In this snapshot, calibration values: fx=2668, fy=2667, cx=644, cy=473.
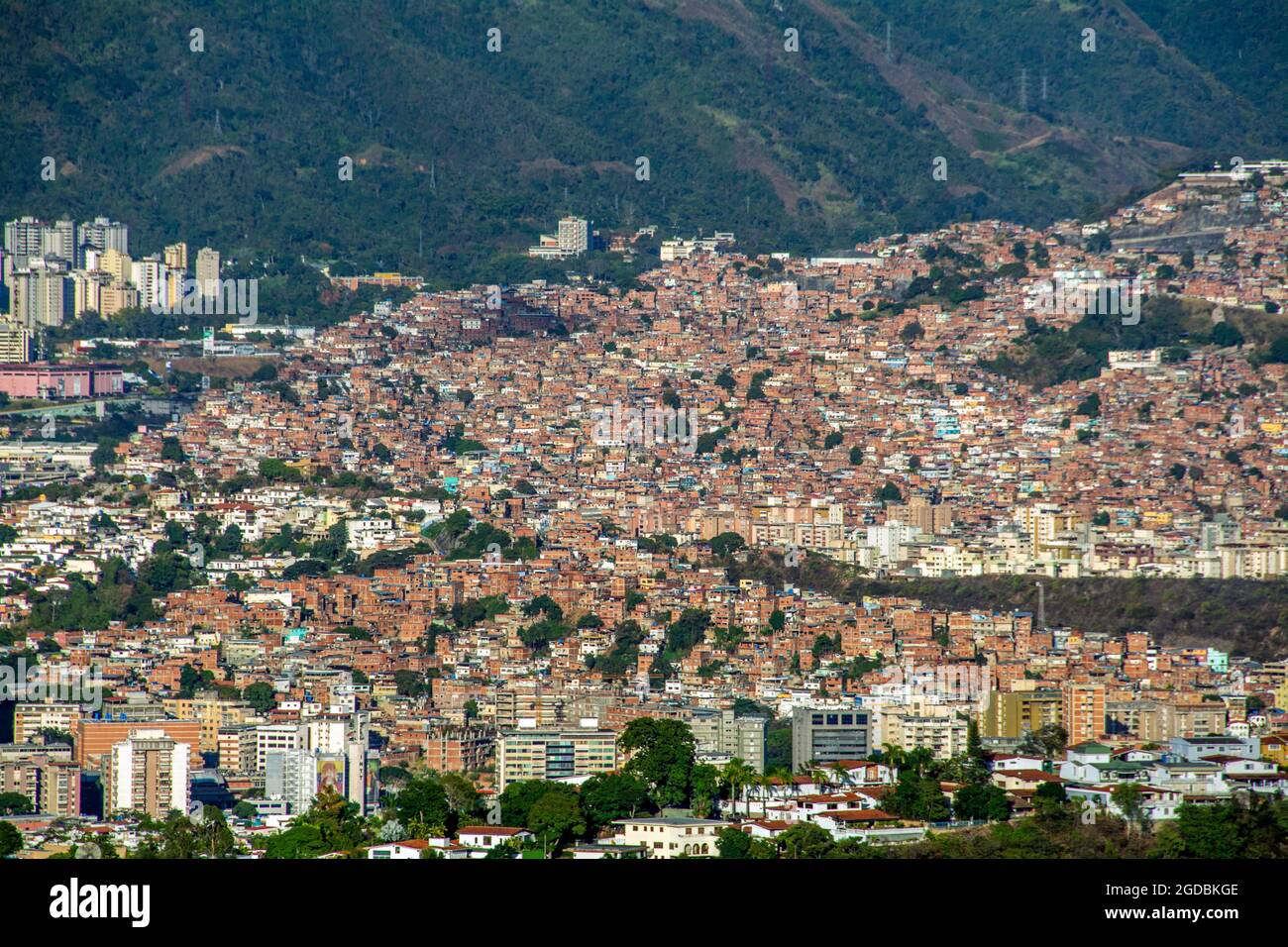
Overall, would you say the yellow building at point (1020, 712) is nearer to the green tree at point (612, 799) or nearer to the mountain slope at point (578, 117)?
the green tree at point (612, 799)

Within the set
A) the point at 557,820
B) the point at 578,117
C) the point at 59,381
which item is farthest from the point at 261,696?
the point at 578,117

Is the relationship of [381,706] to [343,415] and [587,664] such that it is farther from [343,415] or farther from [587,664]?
[343,415]

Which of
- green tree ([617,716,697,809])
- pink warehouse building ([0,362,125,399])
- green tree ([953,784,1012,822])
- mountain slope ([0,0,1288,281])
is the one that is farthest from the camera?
mountain slope ([0,0,1288,281])

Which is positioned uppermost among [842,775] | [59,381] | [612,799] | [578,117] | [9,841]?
[578,117]

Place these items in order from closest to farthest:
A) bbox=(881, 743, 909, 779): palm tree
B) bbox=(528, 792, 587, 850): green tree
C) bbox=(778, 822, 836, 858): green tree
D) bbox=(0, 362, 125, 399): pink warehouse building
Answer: bbox=(778, 822, 836, 858): green tree → bbox=(528, 792, 587, 850): green tree → bbox=(881, 743, 909, 779): palm tree → bbox=(0, 362, 125, 399): pink warehouse building

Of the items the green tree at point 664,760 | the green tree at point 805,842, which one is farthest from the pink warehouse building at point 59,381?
the green tree at point 805,842

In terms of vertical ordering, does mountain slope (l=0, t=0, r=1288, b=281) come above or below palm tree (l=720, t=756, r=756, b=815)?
above

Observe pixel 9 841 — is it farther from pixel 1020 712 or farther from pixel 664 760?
pixel 1020 712

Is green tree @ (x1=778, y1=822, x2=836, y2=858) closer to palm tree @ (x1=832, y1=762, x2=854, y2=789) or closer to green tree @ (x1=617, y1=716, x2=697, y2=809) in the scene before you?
green tree @ (x1=617, y1=716, x2=697, y2=809)

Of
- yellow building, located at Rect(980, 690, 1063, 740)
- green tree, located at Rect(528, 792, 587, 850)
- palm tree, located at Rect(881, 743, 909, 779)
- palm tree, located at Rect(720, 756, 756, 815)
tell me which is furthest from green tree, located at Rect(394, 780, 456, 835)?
yellow building, located at Rect(980, 690, 1063, 740)
